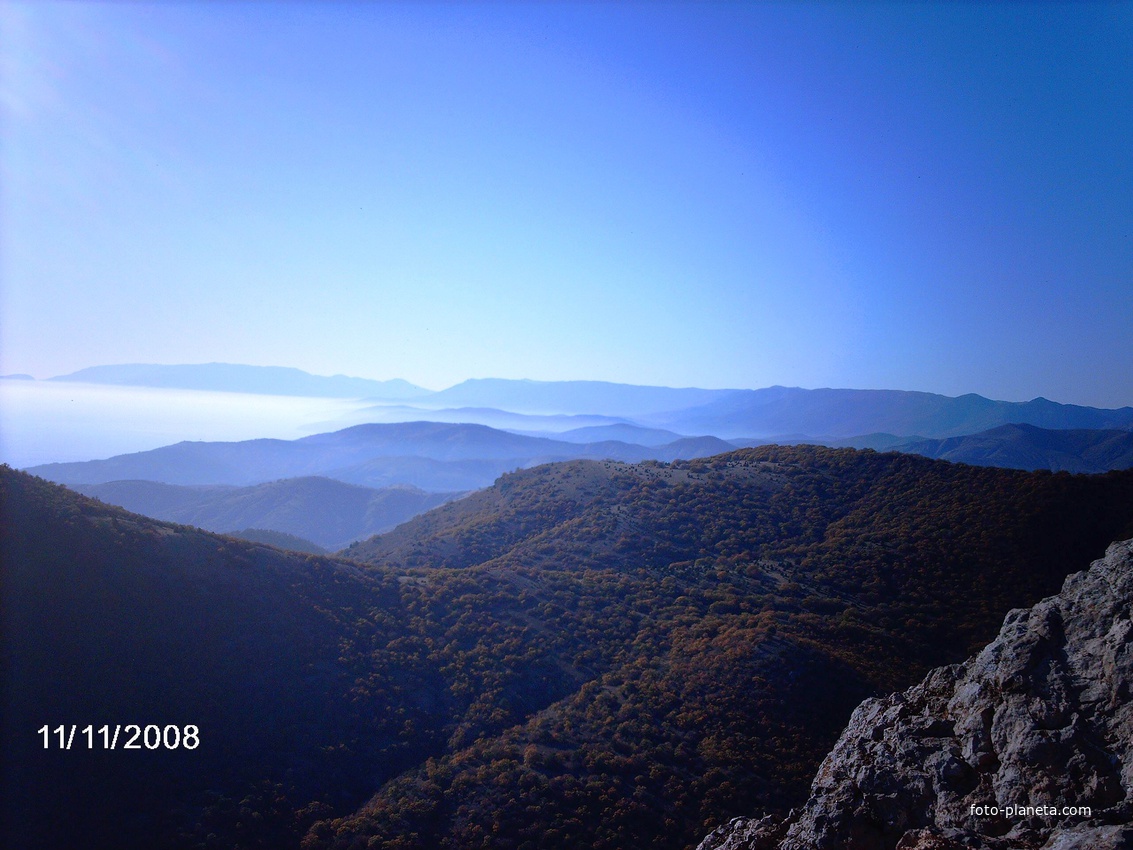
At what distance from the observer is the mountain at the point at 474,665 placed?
13.1 m

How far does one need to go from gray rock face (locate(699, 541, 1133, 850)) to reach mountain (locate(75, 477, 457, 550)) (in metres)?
85.8

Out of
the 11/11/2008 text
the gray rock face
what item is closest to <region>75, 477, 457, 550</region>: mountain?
the 11/11/2008 text

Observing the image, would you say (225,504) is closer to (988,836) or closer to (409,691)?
(409,691)

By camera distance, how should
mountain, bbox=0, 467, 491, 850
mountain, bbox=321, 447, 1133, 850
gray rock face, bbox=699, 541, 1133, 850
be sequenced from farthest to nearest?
mountain, bbox=321, 447, 1133, 850
mountain, bbox=0, 467, 491, 850
gray rock face, bbox=699, 541, 1133, 850

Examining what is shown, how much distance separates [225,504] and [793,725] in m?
102

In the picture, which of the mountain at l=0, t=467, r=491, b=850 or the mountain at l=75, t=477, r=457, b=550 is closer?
the mountain at l=0, t=467, r=491, b=850

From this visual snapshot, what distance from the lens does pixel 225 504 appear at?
93.6m

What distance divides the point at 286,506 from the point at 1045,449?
140 m

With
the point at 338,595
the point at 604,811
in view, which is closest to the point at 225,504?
the point at 338,595

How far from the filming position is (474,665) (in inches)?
798

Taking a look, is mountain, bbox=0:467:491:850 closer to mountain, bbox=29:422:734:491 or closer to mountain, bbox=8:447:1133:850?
mountain, bbox=8:447:1133:850

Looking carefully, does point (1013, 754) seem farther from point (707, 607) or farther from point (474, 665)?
point (707, 607)

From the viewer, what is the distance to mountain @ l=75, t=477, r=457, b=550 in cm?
8706

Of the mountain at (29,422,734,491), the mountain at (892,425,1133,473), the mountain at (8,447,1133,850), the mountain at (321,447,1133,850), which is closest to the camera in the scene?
the mountain at (8,447,1133,850)
